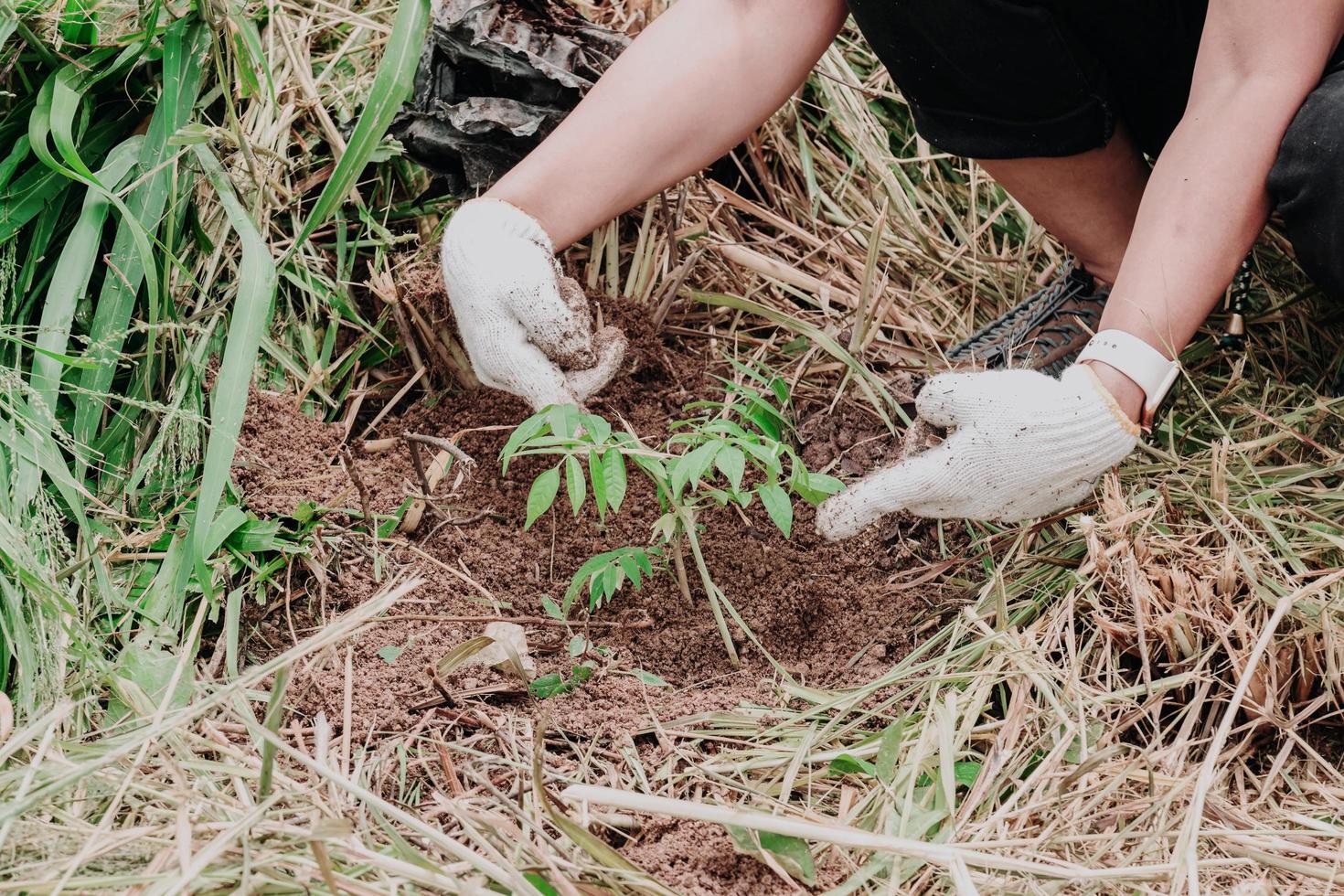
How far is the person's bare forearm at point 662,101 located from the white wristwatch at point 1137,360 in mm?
558

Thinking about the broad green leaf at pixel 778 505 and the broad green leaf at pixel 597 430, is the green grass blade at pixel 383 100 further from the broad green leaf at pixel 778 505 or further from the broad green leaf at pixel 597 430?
the broad green leaf at pixel 778 505

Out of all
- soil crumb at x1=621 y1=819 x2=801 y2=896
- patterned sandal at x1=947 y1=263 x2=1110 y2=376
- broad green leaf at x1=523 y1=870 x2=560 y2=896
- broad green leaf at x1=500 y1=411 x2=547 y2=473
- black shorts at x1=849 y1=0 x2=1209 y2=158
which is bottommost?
patterned sandal at x1=947 y1=263 x2=1110 y2=376

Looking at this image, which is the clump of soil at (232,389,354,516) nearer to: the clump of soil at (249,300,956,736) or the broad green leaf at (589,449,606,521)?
the clump of soil at (249,300,956,736)

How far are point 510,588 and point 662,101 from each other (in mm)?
642

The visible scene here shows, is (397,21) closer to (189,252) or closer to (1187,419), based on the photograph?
(189,252)

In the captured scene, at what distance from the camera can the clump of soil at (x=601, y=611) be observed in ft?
3.73

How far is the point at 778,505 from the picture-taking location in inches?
43.8

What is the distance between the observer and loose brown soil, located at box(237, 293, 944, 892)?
1137 mm

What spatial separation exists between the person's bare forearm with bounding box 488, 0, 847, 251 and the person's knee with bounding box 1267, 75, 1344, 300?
579 mm

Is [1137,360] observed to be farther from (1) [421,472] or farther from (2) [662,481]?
(1) [421,472]

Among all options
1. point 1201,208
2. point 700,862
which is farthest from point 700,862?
point 1201,208

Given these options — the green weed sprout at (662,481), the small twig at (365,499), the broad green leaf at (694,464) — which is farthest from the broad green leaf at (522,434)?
the small twig at (365,499)

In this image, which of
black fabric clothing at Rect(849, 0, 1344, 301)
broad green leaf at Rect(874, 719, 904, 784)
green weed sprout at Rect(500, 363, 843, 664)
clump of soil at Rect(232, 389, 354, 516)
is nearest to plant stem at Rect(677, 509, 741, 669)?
green weed sprout at Rect(500, 363, 843, 664)

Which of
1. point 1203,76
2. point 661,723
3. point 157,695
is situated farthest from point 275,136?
point 1203,76
